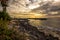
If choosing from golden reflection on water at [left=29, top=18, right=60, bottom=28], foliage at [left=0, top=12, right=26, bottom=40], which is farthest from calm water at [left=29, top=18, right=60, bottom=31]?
foliage at [left=0, top=12, right=26, bottom=40]

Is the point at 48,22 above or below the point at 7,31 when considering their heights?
above

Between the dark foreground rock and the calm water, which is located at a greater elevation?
the calm water

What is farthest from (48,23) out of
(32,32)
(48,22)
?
(32,32)

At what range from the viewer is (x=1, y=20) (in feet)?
10.3

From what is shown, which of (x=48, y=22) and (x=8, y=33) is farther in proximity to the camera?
(x=48, y=22)

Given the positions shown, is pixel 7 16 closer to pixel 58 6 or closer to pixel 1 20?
pixel 1 20

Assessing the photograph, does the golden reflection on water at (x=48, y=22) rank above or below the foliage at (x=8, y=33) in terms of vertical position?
above

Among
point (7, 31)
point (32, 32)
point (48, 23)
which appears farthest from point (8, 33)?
point (48, 23)

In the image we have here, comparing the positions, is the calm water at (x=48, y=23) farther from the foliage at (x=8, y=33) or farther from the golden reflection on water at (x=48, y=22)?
the foliage at (x=8, y=33)

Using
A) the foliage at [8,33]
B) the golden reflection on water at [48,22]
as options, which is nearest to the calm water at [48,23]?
the golden reflection on water at [48,22]

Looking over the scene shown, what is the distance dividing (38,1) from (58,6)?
387 millimetres

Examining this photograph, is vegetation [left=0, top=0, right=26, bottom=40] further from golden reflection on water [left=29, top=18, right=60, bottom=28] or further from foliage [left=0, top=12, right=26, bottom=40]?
golden reflection on water [left=29, top=18, right=60, bottom=28]

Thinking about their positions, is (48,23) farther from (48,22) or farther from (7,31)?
(7,31)

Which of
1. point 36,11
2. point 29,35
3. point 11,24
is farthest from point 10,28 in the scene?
point 36,11
